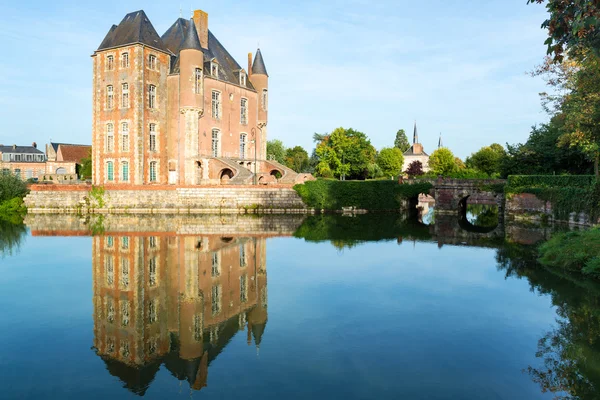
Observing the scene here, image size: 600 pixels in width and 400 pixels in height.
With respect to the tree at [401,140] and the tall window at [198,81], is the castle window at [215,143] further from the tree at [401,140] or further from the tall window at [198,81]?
the tree at [401,140]

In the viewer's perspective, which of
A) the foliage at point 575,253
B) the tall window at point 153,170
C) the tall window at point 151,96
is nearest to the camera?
the foliage at point 575,253

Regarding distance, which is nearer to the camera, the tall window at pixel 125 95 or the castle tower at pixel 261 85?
the tall window at pixel 125 95

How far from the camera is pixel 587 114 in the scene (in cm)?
1741

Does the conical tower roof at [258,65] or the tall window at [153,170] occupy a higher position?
the conical tower roof at [258,65]

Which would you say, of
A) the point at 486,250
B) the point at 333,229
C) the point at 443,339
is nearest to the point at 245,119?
the point at 333,229

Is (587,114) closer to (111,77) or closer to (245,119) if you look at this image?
(245,119)

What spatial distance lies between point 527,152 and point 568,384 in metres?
31.8

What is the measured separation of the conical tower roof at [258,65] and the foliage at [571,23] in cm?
3537

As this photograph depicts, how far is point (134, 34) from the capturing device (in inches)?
1353

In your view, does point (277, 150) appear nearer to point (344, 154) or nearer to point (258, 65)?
point (344, 154)

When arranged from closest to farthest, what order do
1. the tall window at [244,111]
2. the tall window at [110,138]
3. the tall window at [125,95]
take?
the tall window at [125,95] → the tall window at [110,138] → the tall window at [244,111]

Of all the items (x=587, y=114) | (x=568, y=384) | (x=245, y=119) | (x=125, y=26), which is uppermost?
(x=125, y=26)

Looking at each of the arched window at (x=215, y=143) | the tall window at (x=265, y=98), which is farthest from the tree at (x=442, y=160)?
the arched window at (x=215, y=143)

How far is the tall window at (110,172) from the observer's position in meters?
35.9
